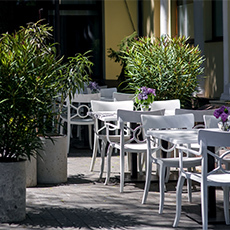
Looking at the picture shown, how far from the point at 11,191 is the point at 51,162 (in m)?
2.06

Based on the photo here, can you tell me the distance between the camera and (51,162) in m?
7.96

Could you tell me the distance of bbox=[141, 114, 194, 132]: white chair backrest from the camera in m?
6.67

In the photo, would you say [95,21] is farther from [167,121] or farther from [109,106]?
[167,121]

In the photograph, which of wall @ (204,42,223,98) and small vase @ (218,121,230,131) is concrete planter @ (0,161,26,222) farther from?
wall @ (204,42,223,98)

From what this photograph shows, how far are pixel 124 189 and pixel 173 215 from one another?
145 centimetres

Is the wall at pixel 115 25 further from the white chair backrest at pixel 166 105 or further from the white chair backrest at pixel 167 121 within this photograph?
the white chair backrest at pixel 167 121

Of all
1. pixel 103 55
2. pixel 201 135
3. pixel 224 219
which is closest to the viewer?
pixel 201 135

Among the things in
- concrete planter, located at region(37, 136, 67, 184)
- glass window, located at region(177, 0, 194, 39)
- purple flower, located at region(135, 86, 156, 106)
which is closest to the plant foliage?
concrete planter, located at region(37, 136, 67, 184)

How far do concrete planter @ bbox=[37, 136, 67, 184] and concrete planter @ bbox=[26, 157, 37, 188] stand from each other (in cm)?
18

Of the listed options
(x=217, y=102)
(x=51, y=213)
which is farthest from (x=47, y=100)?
(x=217, y=102)

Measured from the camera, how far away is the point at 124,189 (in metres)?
7.62

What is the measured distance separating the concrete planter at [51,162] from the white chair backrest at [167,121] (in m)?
1.66

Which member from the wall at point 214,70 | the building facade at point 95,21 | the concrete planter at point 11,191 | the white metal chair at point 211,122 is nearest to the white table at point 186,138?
the white metal chair at point 211,122

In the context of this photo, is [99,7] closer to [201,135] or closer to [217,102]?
[217,102]
